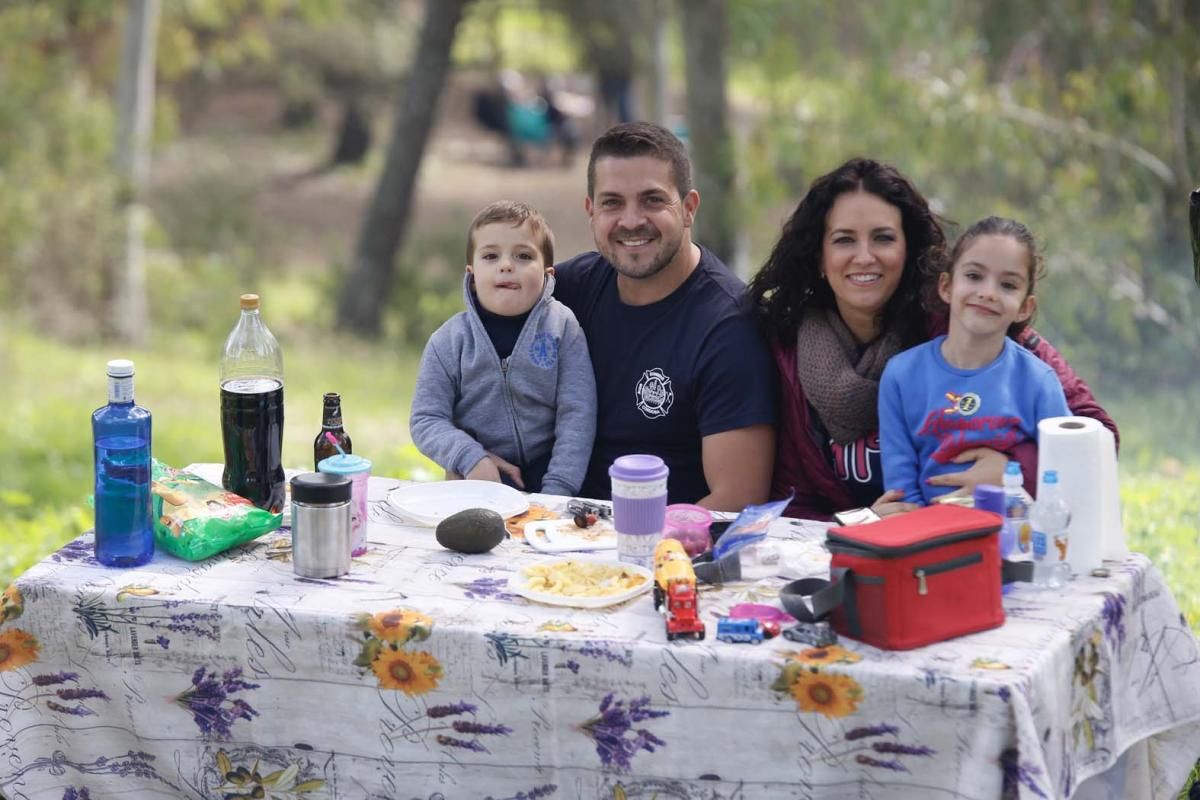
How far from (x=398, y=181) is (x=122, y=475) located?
32.4 feet

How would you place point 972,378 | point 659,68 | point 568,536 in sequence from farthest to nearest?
point 659,68, point 972,378, point 568,536

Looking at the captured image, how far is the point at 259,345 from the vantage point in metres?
3.54

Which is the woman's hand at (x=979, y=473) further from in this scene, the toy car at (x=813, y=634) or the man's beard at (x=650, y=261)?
the man's beard at (x=650, y=261)

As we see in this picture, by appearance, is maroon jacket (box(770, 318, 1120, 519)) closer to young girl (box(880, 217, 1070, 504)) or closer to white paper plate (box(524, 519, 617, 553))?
young girl (box(880, 217, 1070, 504))

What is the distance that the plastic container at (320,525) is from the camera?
304 cm

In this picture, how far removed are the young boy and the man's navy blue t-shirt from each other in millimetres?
79

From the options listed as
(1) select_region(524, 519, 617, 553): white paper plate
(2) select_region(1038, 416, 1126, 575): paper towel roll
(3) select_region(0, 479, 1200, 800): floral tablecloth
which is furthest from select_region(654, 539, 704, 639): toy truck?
(2) select_region(1038, 416, 1126, 575): paper towel roll

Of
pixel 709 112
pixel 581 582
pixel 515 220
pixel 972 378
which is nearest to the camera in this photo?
pixel 581 582

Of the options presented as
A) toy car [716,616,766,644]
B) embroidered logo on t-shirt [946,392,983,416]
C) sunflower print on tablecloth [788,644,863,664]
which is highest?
embroidered logo on t-shirt [946,392,983,416]

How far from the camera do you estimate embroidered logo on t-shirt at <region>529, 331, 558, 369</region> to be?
4.02 m

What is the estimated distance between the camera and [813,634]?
110 inches

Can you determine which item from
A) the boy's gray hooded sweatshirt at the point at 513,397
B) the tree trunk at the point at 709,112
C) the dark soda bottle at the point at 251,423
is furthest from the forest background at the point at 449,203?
the dark soda bottle at the point at 251,423

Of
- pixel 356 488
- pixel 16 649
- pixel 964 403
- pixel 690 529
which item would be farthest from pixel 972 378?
pixel 16 649

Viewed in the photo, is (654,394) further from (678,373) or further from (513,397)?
(513,397)
